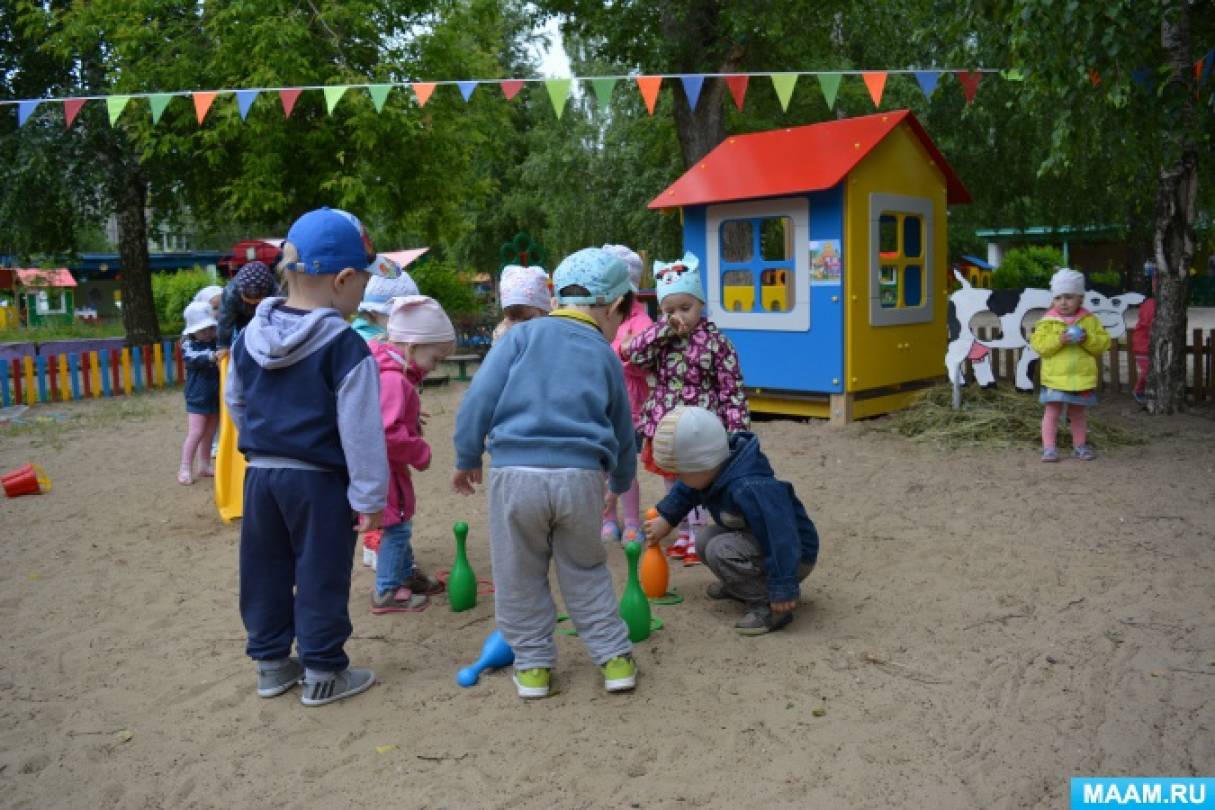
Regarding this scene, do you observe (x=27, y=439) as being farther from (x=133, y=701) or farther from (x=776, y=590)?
(x=776, y=590)

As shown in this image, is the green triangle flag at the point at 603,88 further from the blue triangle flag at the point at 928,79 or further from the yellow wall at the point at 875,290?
the blue triangle flag at the point at 928,79

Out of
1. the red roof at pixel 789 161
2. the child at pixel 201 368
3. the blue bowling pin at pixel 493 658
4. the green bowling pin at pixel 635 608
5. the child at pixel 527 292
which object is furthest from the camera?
the red roof at pixel 789 161

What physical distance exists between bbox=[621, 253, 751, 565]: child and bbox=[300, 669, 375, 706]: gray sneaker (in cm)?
177

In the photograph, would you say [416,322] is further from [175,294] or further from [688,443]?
[175,294]

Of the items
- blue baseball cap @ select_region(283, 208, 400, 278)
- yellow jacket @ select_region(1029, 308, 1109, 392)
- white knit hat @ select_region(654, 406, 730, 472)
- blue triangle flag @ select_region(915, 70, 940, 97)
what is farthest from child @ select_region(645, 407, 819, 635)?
blue triangle flag @ select_region(915, 70, 940, 97)

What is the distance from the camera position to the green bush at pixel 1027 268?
106 ft

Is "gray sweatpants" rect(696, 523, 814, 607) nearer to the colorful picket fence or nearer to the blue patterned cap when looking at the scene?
the blue patterned cap

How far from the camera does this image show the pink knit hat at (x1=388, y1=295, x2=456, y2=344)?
4.59 meters

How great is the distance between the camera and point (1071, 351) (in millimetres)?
7387

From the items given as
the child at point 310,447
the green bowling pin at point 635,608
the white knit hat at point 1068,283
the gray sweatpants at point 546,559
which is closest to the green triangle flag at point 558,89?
the white knit hat at point 1068,283

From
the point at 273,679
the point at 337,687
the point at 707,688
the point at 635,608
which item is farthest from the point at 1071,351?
the point at 273,679

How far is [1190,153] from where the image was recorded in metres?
9.27

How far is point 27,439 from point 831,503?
8475mm

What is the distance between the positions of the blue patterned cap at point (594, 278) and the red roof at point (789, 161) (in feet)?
18.5
